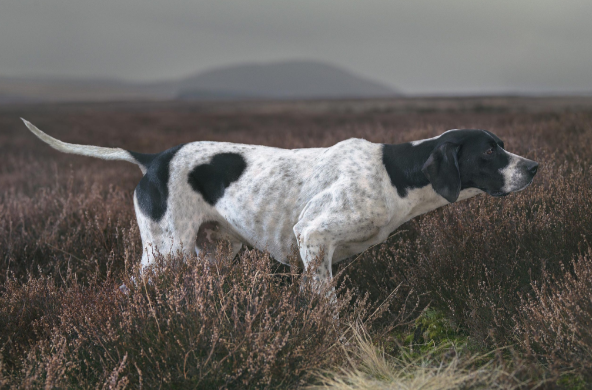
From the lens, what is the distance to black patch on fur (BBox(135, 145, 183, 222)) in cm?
350

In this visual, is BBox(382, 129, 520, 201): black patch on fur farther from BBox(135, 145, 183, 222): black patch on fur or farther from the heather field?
BBox(135, 145, 183, 222): black patch on fur

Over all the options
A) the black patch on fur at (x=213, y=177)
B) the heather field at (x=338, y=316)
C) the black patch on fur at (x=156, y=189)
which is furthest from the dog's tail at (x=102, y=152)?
the heather field at (x=338, y=316)

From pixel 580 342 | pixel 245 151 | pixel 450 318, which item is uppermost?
pixel 245 151

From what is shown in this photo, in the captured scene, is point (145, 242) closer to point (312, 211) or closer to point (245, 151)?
point (245, 151)

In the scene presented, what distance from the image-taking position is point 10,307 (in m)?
3.04


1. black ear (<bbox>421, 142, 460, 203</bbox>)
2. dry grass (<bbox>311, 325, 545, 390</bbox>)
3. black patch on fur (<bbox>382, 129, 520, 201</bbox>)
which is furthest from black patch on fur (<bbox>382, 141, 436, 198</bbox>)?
dry grass (<bbox>311, 325, 545, 390</bbox>)

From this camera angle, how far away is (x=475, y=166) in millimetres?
3012

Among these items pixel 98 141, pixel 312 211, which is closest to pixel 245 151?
pixel 312 211

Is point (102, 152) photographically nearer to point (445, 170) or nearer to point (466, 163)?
point (445, 170)

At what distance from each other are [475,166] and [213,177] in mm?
1783

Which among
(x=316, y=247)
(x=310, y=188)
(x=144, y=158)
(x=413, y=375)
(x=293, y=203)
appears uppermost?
(x=144, y=158)

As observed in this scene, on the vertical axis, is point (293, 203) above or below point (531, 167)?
below

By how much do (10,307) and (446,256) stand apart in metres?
2.86

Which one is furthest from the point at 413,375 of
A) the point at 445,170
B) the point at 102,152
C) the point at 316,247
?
the point at 102,152
